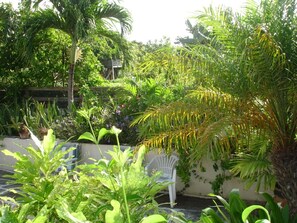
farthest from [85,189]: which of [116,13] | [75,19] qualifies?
[116,13]

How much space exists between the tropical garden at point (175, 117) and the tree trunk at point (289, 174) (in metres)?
0.01

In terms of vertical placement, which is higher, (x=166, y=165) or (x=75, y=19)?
(x=75, y=19)

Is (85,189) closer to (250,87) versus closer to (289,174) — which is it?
(250,87)

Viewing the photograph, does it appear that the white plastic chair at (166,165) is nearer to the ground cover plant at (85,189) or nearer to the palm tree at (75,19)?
the palm tree at (75,19)

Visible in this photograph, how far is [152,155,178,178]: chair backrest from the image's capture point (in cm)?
738

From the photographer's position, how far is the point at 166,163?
24.7ft

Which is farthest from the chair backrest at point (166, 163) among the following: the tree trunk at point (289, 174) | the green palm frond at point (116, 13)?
the green palm frond at point (116, 13)

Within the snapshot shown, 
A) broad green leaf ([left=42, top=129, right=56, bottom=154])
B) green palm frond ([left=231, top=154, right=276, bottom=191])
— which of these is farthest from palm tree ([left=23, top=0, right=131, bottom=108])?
broad green leaf ([left=42, top=129, right=56, bottom=154])

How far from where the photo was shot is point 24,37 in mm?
11516

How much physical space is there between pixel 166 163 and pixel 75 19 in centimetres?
550

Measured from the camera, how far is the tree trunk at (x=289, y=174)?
478 cm

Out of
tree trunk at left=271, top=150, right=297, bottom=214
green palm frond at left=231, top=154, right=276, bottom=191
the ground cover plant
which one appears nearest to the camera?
the ground cover plant

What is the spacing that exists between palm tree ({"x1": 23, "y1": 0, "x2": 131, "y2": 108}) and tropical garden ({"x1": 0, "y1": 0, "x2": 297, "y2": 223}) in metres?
0.03

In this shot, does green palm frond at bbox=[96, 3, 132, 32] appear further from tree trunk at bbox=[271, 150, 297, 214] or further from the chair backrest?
tree trunk at bbox=[271, 150, 297, 214]
